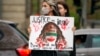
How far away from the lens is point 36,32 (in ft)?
Result: 22.5

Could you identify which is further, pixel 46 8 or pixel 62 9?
pixel 62 9

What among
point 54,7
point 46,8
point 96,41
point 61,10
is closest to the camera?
point 46,8

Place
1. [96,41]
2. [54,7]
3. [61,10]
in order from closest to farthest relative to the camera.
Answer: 1. [54,7]
2. [61,10]
3. [96,41]

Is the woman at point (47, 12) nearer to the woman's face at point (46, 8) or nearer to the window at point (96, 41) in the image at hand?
the woman's face at point (46, 8)

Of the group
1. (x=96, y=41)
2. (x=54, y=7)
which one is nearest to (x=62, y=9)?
(x=54, y=7)

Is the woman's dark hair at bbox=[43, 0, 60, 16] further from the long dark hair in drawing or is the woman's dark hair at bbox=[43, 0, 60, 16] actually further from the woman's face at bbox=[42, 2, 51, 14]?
the long dark hair in drawing

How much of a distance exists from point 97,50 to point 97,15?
32.6ft

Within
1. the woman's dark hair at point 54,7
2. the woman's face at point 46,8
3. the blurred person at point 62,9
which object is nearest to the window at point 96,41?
the blurred person at point 62,9

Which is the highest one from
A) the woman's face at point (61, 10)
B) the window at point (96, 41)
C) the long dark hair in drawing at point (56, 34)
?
the woman's face at point (61, 10)

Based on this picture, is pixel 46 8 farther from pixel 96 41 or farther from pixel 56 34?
pixel 96 41

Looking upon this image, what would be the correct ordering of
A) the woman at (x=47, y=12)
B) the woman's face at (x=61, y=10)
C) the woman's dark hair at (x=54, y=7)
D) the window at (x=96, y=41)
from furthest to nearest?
1. the window at (x=96, y=41)
2. the woman's face at (x=61, y=10)
3. the woman's dark hair at (x=54, y=7)
4. the woman at (x=47, y=12)

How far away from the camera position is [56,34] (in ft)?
22.7

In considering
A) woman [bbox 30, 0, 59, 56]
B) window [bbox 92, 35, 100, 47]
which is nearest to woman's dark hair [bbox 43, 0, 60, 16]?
woman [bbox 30, 0, 59, 56]

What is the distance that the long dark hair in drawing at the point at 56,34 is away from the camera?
6.87 meters
